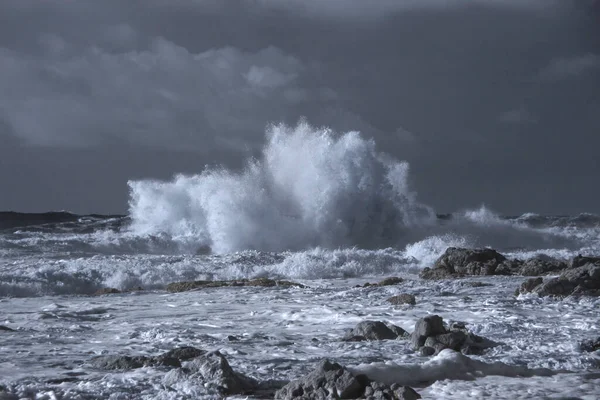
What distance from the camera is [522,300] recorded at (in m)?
8.80

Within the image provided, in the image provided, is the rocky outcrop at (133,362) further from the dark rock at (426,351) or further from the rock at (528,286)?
the rock at (528,286)

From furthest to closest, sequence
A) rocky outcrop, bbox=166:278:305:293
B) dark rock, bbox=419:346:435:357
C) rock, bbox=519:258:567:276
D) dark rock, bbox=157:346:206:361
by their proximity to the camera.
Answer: rock, bbox=519:258:567:276
rocky outcrop, bbox=166:278:305:293
dark rock, bbox=419:346:435:357
dark rock, bbox=157:346:206:361

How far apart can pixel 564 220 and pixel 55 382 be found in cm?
3608

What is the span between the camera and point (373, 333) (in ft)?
21.6

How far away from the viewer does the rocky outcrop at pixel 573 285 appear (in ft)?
29.4

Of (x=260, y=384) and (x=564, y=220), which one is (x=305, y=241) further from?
(x=564, y=220)

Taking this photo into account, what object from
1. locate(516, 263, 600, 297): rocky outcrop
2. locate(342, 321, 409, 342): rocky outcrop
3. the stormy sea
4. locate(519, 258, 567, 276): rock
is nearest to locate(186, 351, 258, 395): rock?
the stormy sea

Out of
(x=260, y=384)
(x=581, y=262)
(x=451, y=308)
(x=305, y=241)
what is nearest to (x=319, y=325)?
(x=451, y=308)

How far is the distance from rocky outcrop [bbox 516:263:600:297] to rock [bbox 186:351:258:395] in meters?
5.44

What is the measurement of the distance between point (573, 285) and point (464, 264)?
14.0ft

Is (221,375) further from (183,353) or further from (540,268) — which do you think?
(540,268)

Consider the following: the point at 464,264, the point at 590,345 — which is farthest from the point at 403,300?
the point at 464,264

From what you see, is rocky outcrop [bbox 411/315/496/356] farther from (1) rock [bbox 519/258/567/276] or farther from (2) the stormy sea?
(1) rock [bbox 519/258/567/276]

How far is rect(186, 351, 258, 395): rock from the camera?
4754 millimetres
